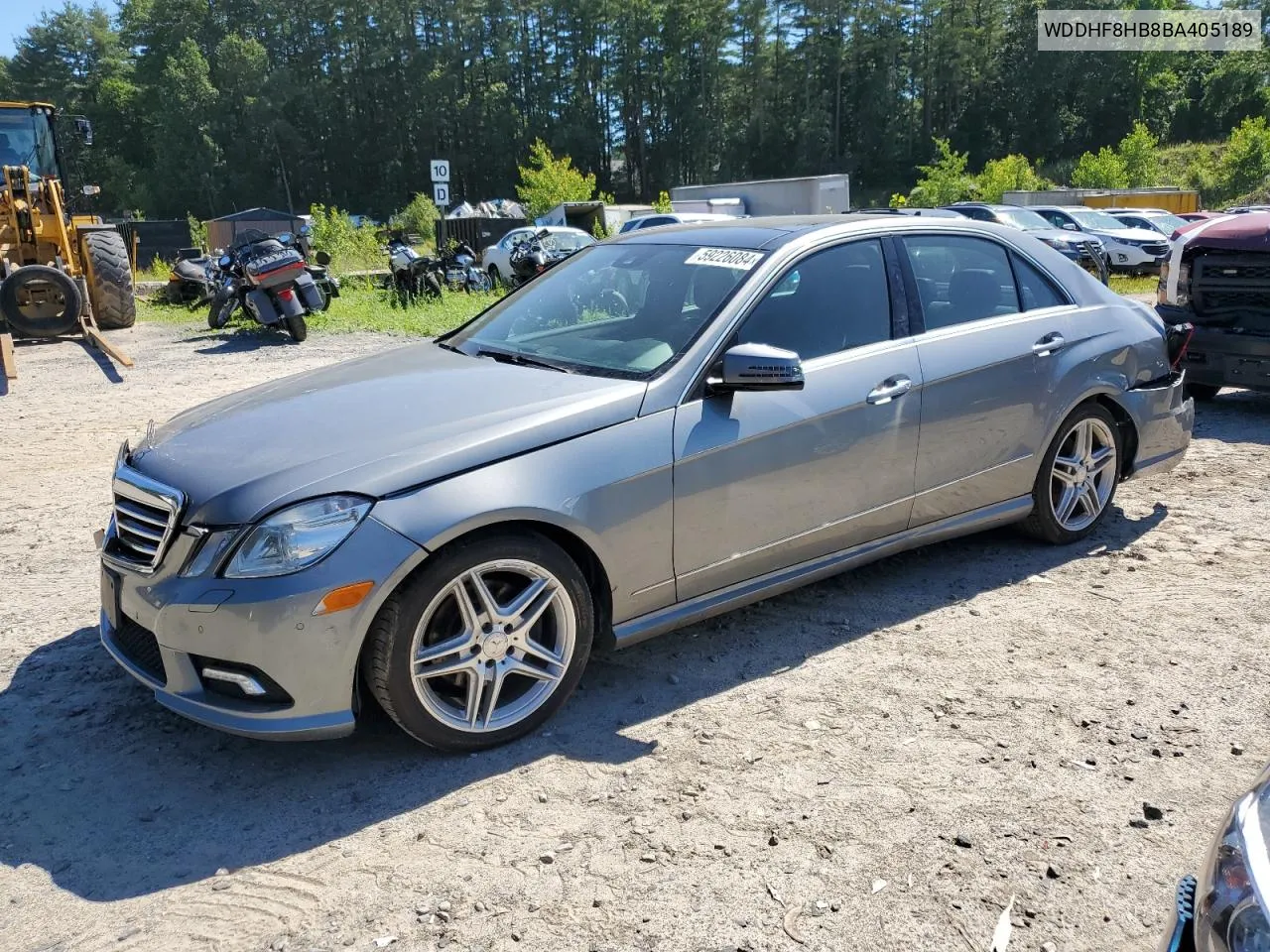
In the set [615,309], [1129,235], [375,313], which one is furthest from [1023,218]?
[615,309]

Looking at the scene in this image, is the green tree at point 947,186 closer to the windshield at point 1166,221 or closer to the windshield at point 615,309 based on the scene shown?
the windshield at point 1166,221

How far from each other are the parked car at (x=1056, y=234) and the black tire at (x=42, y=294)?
14449mm

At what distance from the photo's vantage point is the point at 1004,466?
4676mm

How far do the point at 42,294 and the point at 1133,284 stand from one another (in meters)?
19.1

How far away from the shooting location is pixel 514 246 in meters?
21.6

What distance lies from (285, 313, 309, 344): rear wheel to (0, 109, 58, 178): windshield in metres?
4.95

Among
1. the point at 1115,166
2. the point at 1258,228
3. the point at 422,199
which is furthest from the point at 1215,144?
the point at 1258,228

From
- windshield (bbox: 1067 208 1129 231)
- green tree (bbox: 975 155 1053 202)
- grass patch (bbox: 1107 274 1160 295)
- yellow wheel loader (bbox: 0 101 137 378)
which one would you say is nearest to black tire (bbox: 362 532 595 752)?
yellow wheel loader (bbox: 0 101 137 378)

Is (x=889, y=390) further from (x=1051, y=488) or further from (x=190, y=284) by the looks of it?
(x=190, y=284)

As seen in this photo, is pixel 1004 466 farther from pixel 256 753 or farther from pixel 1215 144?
pixel 1215 144

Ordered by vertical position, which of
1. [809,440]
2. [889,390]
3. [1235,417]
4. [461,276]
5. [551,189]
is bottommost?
[1235,417]

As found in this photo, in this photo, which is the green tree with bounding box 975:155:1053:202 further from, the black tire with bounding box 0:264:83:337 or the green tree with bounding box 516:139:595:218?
the black tire with bounding box 0:264:83:337

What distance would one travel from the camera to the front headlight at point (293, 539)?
9.88 feet

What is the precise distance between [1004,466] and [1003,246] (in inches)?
41.7
